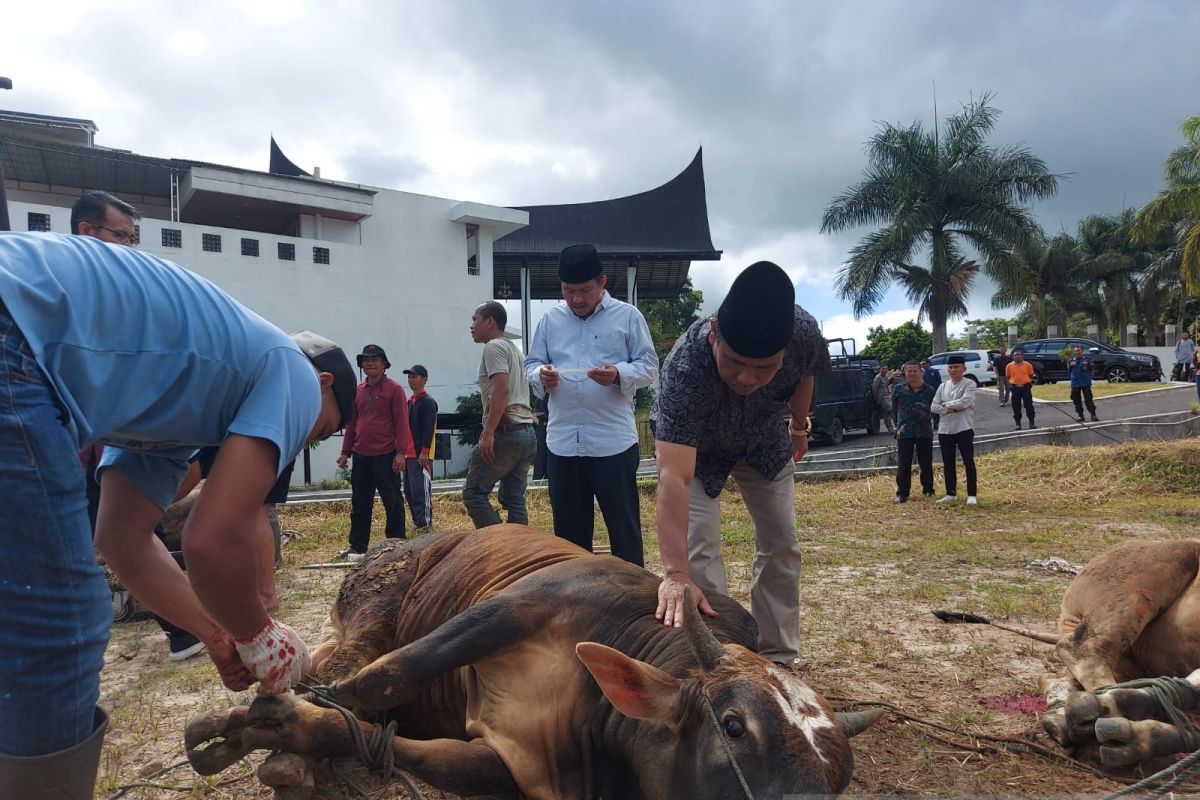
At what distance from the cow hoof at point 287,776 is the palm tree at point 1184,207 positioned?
82.5 feet

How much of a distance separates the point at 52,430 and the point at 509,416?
18.4 ft

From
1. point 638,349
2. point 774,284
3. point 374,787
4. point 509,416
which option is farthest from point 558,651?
point 509,416

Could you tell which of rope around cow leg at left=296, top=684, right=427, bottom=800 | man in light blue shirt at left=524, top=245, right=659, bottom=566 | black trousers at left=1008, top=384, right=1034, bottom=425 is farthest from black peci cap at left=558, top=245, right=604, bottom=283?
black trousers at left=1008, top=384, right=1034, bottom=425

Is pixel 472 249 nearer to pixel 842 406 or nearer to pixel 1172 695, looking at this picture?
pixel 842 406

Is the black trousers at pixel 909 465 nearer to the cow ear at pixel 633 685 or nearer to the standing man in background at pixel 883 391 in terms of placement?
the standing man in background at pixel 883 391

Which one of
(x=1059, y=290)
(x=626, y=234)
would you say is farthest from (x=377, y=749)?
(x=1059, y=290)

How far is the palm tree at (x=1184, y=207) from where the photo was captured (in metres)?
21.3

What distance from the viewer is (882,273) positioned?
1361 inches

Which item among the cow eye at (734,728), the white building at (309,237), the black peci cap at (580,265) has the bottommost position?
the cow eye at (734,728)

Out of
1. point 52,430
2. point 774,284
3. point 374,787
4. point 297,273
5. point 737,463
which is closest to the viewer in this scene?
point 52,430

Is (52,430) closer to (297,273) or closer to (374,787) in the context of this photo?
(374,787)

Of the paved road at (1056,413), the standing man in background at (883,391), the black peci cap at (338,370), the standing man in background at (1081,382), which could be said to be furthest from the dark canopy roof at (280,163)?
the black peci cap at (338,370)

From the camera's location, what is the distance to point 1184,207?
2331cm

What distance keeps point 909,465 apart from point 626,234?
20569 millimetres
